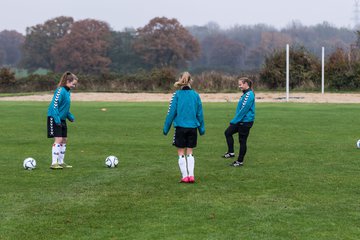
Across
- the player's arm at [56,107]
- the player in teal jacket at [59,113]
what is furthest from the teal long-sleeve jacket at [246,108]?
the player's arm at [56,107]

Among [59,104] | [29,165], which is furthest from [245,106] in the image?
[29,165]

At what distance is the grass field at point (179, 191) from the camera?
7.82 m

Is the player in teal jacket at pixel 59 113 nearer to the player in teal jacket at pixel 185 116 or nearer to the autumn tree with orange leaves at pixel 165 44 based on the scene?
the player in teal jacket at pixel 185 116

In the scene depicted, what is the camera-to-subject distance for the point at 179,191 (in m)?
10.2

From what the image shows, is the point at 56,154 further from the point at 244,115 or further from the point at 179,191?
the point at 244,115

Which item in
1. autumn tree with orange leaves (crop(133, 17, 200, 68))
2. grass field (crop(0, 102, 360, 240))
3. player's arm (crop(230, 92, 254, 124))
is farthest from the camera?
autumn tree with orange leaves (crop(133, 17, 200, 68))

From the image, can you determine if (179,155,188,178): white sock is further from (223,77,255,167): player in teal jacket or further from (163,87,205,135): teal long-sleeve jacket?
(223,77,255,167): player in teal jacket

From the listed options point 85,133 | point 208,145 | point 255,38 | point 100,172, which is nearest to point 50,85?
point 85,133

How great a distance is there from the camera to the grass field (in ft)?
25.6

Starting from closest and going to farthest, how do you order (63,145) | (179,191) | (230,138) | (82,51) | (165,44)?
(179,191) < (63,145) < (230,138) < (82,51) < (165,44)

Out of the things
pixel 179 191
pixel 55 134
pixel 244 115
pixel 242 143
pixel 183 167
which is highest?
pixel 244 115

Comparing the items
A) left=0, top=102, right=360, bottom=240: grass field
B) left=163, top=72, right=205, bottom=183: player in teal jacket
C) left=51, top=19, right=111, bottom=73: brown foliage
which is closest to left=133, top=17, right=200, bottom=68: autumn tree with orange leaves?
left=51, top=19, right=111, bottom=73: brown foliage

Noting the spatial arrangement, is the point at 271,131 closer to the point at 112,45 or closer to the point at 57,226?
the point at 57,226

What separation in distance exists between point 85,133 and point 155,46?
87183 mm
